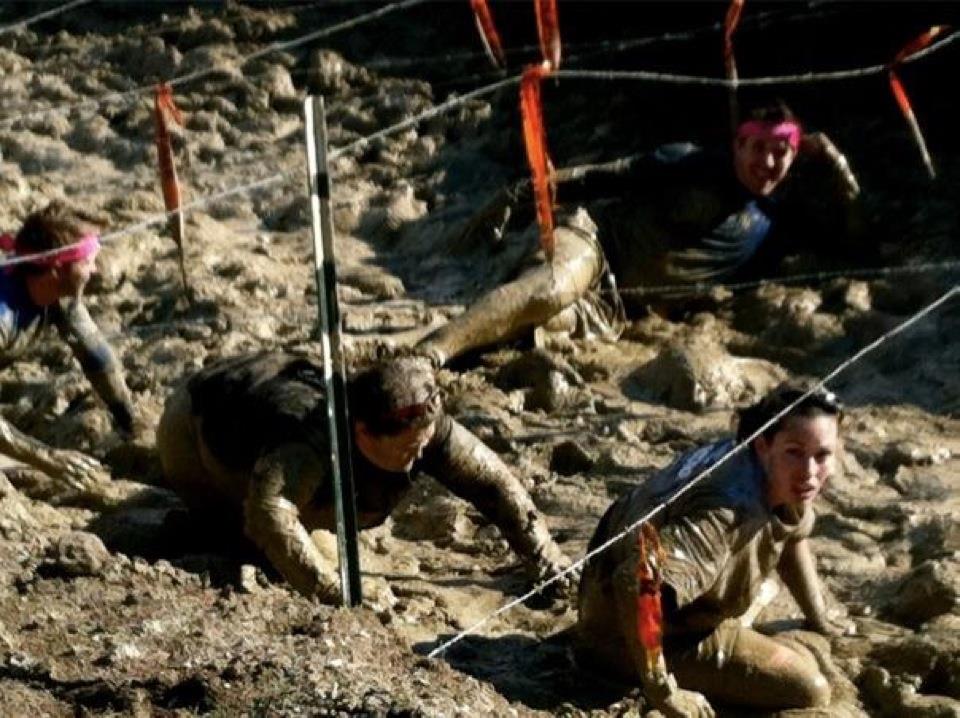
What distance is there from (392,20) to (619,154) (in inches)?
78.1

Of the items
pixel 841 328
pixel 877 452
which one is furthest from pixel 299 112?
pixel 877 452

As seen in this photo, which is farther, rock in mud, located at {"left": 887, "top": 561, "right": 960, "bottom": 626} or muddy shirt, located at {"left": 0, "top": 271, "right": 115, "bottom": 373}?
muddy shirt, located at {"left": 0, "top": 271, "right": 115, "bottom": 373}

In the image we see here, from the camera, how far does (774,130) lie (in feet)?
24.7

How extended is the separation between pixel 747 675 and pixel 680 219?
113 inches

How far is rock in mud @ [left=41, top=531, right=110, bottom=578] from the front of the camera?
4941mm

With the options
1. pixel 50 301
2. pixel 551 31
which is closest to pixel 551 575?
pixel 50 301

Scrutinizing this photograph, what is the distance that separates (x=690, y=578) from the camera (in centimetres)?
496

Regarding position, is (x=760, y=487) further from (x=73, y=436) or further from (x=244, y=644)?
(x=73, y=436)

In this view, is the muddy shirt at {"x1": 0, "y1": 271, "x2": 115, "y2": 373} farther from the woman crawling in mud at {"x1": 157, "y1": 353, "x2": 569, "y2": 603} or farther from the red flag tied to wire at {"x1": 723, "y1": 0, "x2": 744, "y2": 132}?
the red flag tied to wire at {"x1": 723, "y1": 0, "x2": 744, "y2": 132}

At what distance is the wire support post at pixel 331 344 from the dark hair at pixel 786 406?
3.25 feet

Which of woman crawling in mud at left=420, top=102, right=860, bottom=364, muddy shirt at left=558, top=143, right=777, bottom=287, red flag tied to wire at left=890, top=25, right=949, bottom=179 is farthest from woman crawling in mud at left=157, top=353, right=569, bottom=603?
red flag tied to wire at left=890, top=25, right=949, bottom=179

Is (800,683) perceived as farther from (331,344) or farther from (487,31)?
(487,31)

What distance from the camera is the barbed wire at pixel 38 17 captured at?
1033 centimetres

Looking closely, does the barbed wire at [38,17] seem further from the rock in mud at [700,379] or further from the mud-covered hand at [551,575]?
the mud-covered hand at [551,575]
